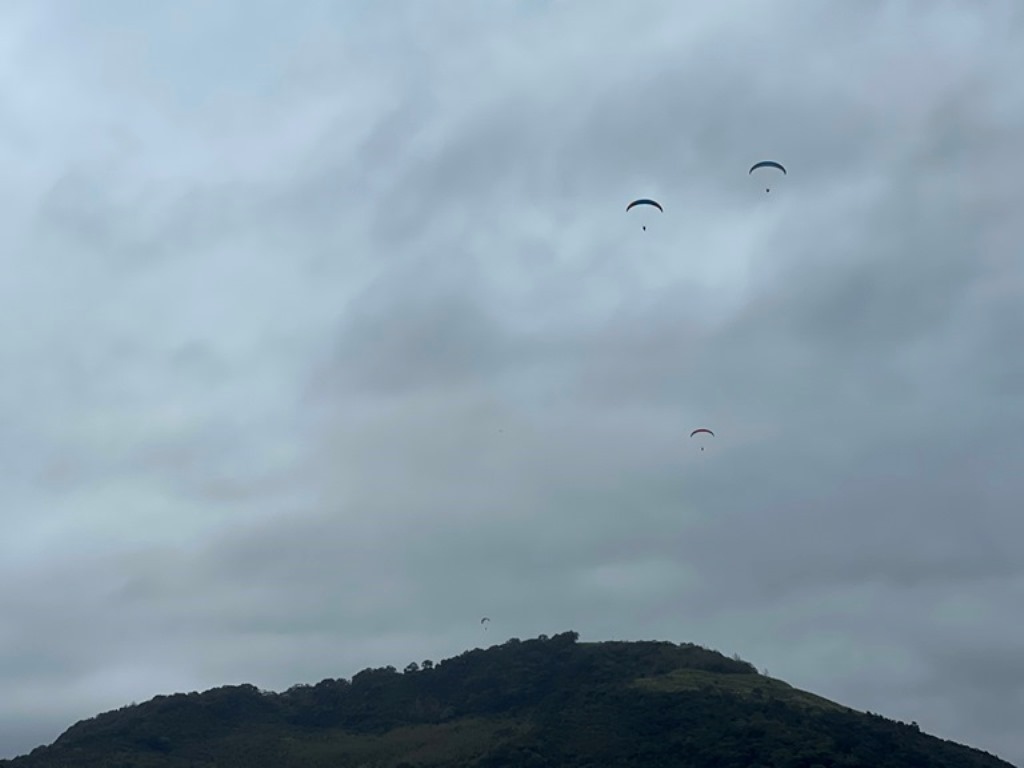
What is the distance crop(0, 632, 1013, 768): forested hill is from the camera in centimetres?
10112

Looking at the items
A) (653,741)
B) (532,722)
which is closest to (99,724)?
(532,722)

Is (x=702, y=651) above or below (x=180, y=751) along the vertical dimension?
above

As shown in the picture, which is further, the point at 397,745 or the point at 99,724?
the point at 99,724

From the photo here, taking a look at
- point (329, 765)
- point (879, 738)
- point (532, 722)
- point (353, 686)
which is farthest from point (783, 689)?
point (353, 686)

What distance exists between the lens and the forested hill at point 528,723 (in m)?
101

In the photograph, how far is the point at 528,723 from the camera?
120 meters

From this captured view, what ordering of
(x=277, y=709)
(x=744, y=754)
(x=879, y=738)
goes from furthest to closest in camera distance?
1. (x=277, y=709)
2. (x=879, y=738)
3. (x=744, y=754)

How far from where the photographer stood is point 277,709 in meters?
144

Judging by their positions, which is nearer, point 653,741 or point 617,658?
point 653,741

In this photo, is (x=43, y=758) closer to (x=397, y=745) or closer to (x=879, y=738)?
(x=397, y=745)

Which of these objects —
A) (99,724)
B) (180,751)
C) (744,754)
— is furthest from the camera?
(99,724)

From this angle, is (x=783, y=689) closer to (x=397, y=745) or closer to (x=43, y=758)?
(x=397, y=745)

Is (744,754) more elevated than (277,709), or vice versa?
(277,709)

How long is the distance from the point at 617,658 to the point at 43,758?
60.0m
